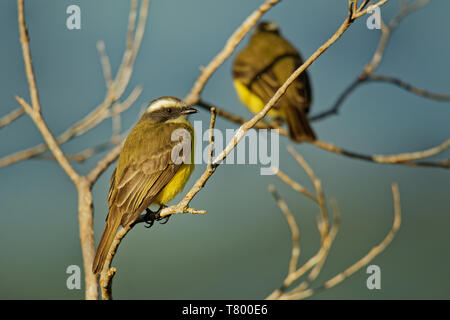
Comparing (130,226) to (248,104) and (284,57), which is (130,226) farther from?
(284,57)

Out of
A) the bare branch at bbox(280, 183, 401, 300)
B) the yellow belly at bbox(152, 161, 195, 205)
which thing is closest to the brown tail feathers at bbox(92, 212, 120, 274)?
the yellow belly at bbox(152, 161, 195, 205)

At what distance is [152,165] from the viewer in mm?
4285

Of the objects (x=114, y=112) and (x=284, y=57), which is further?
(x=284, y=57)

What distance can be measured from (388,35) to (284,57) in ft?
6.21

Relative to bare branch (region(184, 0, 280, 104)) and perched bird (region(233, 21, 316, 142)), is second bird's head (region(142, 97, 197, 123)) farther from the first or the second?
perched bird (region(233, 21, 316, 142))

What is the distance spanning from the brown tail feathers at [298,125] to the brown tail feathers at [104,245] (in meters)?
3.11

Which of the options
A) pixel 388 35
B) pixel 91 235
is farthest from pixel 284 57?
pixel 91 235

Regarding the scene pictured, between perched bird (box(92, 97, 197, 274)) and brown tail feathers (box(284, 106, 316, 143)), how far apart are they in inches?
83.4

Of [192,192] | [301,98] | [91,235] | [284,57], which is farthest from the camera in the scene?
[284,57]

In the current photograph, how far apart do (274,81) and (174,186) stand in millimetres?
3266

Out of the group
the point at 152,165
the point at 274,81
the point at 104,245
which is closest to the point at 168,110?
the point at 152,165

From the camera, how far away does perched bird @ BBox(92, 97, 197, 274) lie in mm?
4047

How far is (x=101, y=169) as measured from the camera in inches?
174

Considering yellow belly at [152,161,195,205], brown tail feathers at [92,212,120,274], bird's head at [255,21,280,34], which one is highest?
bird's head at [255,21,280,34]
